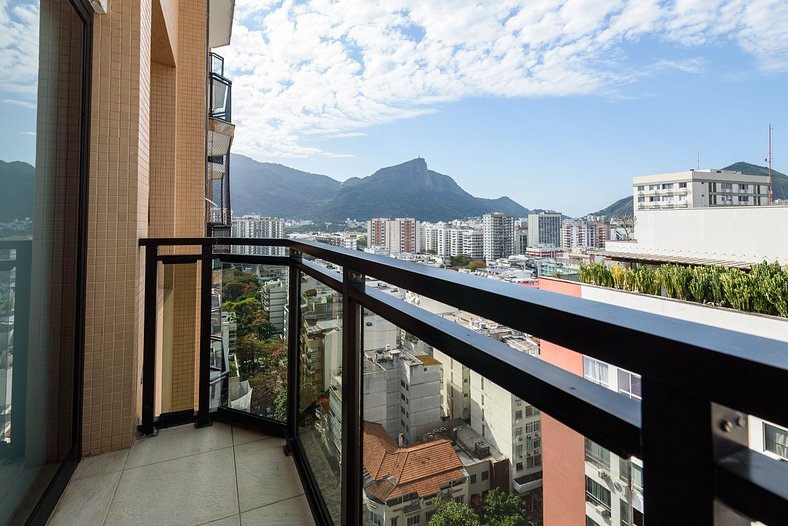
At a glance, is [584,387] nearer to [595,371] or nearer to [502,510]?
[595,371]

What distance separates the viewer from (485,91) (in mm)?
32906

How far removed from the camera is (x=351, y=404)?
4.18 feet

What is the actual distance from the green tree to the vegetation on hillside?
4.27 m

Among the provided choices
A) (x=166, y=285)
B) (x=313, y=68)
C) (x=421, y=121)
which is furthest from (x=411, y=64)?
(x=166, y=285)

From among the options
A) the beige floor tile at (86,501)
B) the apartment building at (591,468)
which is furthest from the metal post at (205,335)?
the apartment building at (591,468)

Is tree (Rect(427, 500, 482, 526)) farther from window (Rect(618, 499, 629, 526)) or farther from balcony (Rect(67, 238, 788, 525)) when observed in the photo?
window (Rect(618, 499, 629, 526))

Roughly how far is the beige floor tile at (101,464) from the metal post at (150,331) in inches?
10.3

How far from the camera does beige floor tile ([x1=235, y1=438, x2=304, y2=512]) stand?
184cm

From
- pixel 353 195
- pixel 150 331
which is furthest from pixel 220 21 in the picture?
pixel 353 195

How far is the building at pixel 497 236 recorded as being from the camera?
7.16m

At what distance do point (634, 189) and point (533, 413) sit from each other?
24797 mm

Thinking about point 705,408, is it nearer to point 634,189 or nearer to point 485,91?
point 634,189

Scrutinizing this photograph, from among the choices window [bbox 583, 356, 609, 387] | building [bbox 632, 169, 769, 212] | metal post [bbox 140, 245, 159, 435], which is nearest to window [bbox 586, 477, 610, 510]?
window [bbox 583, 356, 609, 387]

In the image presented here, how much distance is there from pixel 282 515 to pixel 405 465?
1098mm
